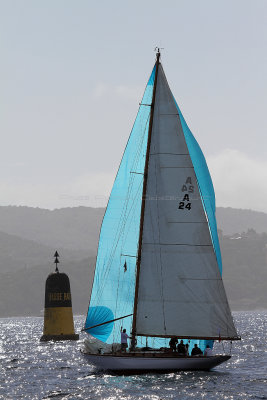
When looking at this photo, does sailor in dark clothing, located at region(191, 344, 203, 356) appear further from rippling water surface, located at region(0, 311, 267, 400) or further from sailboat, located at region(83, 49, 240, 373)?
rippling water surface, located at region(0, 311, 267, 400)

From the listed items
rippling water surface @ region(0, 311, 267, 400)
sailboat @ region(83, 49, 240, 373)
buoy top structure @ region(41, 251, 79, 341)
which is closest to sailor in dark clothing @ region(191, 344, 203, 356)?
sailboat @ region(83, 49, 240, 373)

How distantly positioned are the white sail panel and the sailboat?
0.16 ft

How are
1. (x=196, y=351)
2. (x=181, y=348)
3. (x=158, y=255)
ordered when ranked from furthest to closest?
1. (x=196, y=351)
2. (x=158, y=255)
3. (x=181, y=348)

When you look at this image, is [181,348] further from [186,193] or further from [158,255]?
[186,193]

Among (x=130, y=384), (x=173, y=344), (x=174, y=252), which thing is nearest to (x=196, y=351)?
(x=173, y=344)

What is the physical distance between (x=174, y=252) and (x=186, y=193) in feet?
9.63

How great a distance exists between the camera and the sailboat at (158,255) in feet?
126

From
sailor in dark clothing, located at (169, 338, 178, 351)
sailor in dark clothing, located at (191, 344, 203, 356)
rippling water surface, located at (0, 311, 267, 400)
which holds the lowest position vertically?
rippling water surface, located at (0, 311, 267, 400)

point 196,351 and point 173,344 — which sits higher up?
point 173,344

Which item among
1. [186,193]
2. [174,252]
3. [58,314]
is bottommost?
[58,314]

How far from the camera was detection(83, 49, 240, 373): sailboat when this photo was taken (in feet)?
126

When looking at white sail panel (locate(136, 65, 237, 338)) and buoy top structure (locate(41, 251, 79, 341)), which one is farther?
buoy top structure (locate(41, 251, 79, 341))

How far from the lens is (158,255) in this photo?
3916 cm

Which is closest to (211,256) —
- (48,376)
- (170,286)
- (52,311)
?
(170,286)
